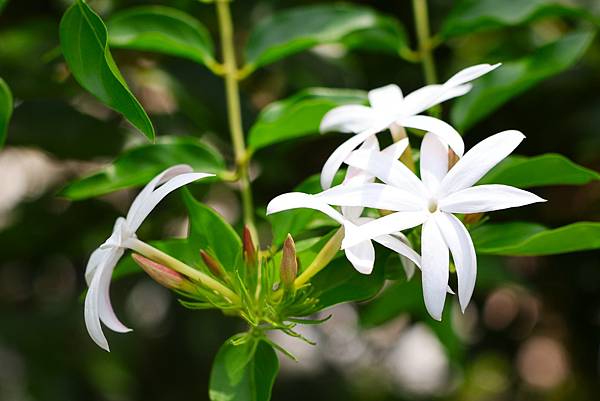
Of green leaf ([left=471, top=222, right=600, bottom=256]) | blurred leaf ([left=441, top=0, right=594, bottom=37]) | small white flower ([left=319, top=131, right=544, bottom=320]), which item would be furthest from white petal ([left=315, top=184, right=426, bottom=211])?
blurred leaf ([left=441, top=0, right=594, bottom=37])

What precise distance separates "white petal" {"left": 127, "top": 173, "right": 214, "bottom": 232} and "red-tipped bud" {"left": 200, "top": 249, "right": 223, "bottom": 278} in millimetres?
45

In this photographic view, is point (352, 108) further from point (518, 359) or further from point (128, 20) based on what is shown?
point (518, 359)

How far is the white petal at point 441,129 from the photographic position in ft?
1.74

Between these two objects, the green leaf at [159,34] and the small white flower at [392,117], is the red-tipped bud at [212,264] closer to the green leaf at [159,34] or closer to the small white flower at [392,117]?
the small white flower at [392,117]

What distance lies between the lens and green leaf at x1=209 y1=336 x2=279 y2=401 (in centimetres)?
55

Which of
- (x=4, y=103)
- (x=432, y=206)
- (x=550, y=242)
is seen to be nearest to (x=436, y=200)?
(x=432, y=206)

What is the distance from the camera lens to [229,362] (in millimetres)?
565

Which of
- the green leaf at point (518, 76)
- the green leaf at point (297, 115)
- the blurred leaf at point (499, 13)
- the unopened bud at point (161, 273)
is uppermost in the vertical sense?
the blurred leaf at point (499, 13)

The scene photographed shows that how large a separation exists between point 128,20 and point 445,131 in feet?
1.07

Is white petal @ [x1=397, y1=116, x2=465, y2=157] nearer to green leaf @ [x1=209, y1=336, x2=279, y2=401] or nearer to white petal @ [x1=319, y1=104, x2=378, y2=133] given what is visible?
white petal @ [x1=319, y1=104, x2=378, y2=133]

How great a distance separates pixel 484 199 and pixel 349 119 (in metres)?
0.16

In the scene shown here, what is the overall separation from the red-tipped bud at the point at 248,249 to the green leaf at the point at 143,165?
0.50ft

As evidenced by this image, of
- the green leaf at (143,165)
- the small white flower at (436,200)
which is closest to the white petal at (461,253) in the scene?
the small white flower at (436,200)

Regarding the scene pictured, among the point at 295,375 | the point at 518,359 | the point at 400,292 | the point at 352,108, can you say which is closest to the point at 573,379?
the point at 518,359
